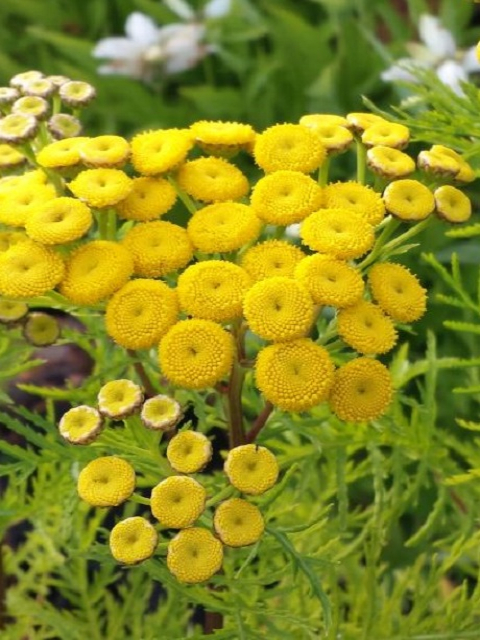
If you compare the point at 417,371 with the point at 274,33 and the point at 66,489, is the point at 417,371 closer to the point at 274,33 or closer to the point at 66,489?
the point at 66,489

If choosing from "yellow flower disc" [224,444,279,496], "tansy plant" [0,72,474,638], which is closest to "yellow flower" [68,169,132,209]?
"tansy plant" [0,72,474,638]

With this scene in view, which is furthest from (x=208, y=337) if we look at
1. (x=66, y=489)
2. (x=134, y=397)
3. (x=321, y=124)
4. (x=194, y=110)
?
(x=194, y=110)

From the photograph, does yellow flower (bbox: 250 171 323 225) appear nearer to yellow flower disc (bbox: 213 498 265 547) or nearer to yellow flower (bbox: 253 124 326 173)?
yellow flower (bbox: 253 124 326 173)

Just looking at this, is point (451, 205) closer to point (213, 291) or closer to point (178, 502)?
point (213, 291)

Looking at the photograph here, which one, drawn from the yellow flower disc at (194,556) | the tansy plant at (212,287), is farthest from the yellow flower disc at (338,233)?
the yellow flower disc at (194,556)

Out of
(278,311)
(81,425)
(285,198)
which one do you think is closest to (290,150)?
(285,198)

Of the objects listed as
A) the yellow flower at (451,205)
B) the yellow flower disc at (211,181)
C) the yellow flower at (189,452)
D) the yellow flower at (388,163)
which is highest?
the yellow flower at (388,163)

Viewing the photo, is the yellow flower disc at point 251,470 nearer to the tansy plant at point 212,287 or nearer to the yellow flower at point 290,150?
the tansy plant at point 212,287
